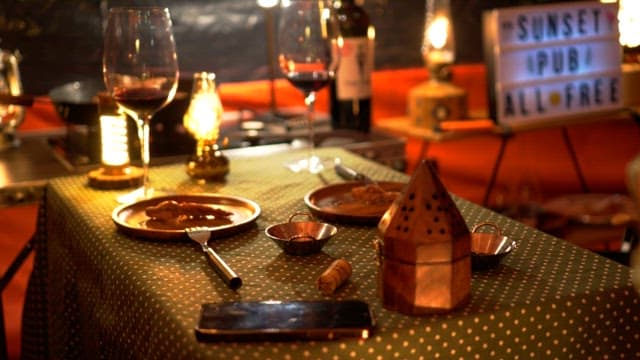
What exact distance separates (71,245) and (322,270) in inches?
22.7

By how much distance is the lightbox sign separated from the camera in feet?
10.8

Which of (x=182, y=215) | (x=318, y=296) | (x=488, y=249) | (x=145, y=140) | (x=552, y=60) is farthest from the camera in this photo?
(x=552, y=60)

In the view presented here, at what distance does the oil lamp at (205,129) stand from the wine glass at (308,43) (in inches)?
7.0

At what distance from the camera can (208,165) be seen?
174cm

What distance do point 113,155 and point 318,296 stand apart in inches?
31.7

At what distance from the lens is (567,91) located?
137 inches

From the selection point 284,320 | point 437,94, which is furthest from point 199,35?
point 284,320

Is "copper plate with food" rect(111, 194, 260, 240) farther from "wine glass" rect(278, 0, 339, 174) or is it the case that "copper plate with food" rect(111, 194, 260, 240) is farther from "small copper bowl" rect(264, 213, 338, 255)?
"wine glass" rect(278, 0, 339, 174)

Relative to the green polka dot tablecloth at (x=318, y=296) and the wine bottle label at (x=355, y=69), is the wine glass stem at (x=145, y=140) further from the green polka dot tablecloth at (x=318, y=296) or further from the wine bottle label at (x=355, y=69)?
the wine bottle label at (x=355, y=69)

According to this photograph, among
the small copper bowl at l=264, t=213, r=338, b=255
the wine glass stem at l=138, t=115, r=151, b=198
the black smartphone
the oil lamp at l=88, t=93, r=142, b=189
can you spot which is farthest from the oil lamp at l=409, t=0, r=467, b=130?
the black smartphone

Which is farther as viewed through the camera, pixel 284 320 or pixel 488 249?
pixel 488 249

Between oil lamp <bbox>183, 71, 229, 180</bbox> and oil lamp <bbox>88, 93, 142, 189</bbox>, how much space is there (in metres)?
0.12

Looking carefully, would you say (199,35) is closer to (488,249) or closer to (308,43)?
(308,43)

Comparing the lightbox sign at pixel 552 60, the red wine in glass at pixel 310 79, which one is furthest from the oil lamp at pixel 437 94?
the red wine in glass at pixel 310 79
